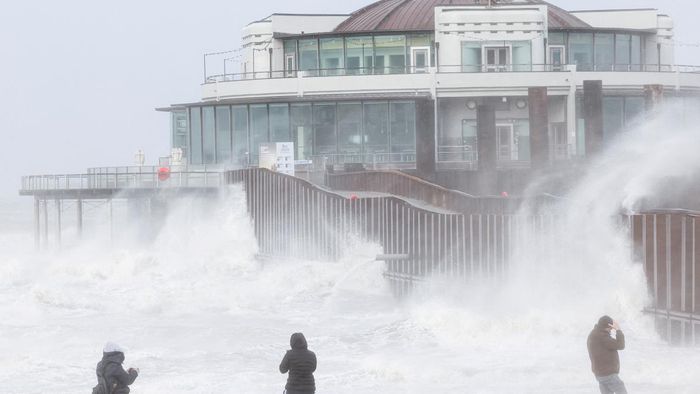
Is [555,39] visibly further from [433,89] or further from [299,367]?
[299,367]

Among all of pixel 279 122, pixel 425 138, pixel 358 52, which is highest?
pixel 358 52

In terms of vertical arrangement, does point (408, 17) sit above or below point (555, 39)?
above

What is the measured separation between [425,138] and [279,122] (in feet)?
32.8

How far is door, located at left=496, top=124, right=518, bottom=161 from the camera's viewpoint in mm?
52938

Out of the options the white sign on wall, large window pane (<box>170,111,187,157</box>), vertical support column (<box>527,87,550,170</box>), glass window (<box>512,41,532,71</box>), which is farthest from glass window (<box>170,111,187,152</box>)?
vertical support column (<box>527,87,550,170</box>)

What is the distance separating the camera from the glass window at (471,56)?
53.8 metres

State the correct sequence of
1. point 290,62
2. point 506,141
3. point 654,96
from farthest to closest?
point 290,62 → point 506,141 → point 654,96

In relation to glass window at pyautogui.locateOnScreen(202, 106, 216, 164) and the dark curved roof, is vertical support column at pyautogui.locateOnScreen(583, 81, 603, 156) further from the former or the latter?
glass window at pyautogui.locateOnScreen(202, 106, 216, 164)

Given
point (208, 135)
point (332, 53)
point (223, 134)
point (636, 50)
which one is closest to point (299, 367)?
point (223, 134)

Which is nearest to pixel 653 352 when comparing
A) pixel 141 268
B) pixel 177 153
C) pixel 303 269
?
pixel 303 269

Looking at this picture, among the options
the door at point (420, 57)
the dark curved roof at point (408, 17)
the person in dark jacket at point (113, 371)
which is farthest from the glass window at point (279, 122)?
the person in dark jacket at point (113, 371)

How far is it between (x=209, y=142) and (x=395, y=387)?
1347 inches

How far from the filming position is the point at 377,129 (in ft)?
169

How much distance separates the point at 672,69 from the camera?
57.8 meters
